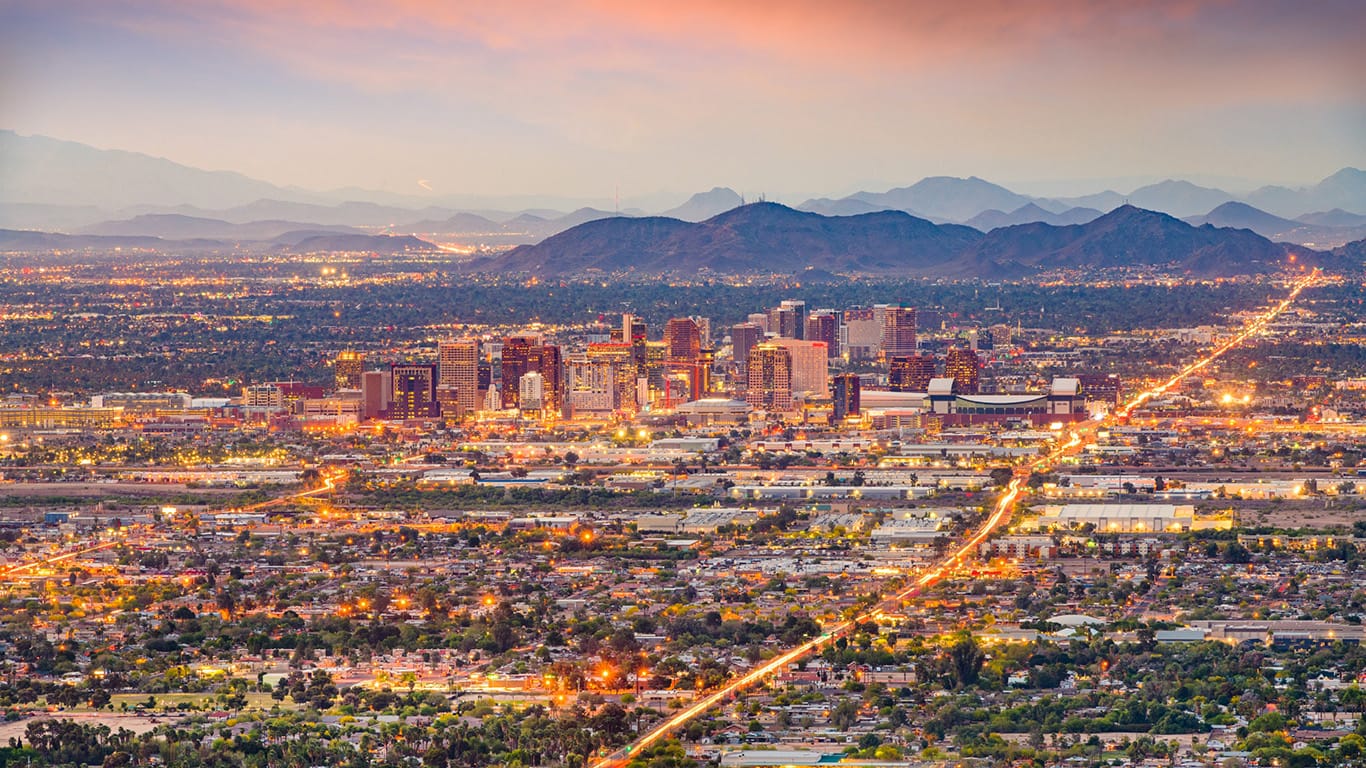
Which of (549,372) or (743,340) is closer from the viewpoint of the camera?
(549,372)

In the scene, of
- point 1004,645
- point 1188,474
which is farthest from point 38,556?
point 1188,474

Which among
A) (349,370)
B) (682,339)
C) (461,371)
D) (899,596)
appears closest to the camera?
(899,596)

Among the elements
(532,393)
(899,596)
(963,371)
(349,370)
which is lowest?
A: (899,596)

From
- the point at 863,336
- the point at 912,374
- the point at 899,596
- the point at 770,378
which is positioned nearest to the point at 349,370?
the point at 770,378

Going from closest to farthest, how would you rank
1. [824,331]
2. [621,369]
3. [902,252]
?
1. [621,369]
2. [824,331]
3. [902,252]

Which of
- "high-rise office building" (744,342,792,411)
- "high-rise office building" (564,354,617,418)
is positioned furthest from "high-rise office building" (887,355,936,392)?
"high-rise office building" (564,354,617,418)

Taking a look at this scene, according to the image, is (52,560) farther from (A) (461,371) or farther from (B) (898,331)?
(B) (898,331)

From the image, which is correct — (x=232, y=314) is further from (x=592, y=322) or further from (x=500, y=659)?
(x=500, y=659)
